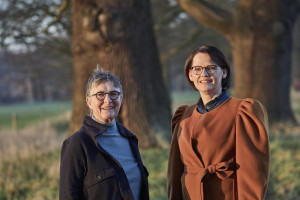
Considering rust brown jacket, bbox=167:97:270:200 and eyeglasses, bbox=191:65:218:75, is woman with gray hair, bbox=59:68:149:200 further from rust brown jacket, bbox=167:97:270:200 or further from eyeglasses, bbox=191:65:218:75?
eyeglasses, bbox=191:65:218:75

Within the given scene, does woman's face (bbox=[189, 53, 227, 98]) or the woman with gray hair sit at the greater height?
woman's face (bbox=[189, 53, 227, 98])

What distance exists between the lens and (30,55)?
574 inches

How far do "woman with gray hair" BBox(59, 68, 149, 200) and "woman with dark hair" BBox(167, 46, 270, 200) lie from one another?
0.38m

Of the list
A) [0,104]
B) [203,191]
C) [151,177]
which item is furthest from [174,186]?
[0,104]

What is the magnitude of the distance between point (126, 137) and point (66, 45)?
906 cm

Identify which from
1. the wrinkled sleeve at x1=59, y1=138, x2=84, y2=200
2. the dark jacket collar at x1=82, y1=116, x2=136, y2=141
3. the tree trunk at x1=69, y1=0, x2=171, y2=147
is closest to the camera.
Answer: the wrinkled sleeve at x1=59, y1=138, x2=84, y2=200

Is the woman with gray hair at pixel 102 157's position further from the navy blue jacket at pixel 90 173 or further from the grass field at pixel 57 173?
the grass field at pixel 57 173

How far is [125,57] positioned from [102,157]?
3975mm

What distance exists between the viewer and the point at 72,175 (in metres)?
2.18

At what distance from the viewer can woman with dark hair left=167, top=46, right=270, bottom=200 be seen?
7.26 ft

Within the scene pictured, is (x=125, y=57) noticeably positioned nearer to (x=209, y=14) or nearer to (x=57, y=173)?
(x=57, y=173)

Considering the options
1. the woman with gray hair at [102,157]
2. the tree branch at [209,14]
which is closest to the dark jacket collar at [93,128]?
the woman with gray hair at [102,157]

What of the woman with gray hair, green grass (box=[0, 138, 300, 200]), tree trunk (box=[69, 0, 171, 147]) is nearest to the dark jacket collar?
the woman with gray hair

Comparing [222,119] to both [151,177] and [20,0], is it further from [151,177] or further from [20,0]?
[20,0]
